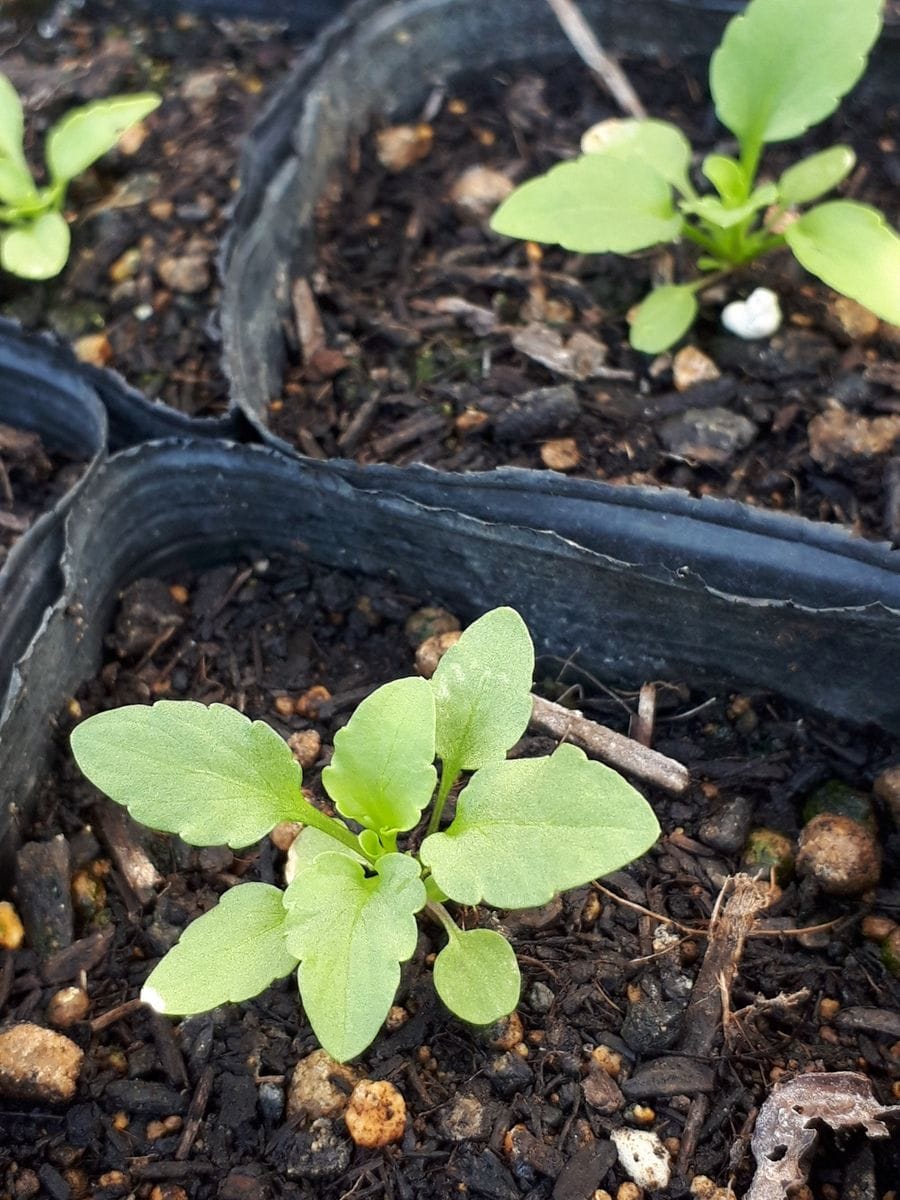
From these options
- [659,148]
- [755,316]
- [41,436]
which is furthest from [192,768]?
[659,148]

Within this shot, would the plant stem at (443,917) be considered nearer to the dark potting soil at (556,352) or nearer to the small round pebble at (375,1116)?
the small round pebble at (375,1116)

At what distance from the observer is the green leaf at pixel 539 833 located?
96cm

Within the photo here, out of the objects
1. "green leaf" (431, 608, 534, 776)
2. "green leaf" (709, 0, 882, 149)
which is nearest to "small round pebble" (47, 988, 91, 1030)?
"green leaf" (431, 608, 534, 776)

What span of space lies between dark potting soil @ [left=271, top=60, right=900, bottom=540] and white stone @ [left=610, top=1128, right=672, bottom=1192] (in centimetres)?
83

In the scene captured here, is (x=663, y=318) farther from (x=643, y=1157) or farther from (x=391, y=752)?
(x=643, y=1157)

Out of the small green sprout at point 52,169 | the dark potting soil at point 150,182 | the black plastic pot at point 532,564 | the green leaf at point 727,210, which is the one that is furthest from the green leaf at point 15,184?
the green leaf at point 727,210

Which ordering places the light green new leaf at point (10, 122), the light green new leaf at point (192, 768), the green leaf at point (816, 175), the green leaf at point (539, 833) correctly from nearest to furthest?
the green leaf at point (539, 833) → the light green new leaf at point (192, 768) → the green leaf at point (816, 175) → the light green new leaf at point (10, 122)

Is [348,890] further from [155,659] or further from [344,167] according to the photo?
[344,167]

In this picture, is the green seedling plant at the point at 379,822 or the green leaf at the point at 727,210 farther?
the green leaf at the point at 727,210

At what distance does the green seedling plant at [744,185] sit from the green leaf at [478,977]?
93cm

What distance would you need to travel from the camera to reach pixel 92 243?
194 cm

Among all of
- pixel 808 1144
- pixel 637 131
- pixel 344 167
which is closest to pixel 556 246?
pixel 637 131

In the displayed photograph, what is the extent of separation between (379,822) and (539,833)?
218 mm

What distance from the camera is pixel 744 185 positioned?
64.1 inches
